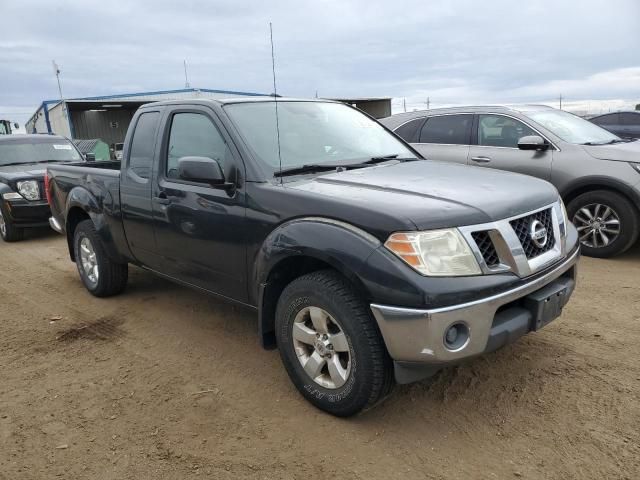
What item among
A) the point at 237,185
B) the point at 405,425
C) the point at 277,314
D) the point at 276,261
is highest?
the point at 237,185

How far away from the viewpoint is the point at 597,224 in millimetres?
5699

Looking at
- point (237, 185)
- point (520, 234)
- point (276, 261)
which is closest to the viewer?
point (520, 234)

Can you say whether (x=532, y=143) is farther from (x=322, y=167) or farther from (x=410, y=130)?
(x=322, y=167)

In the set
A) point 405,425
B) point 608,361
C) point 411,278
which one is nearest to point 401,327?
point 411,278

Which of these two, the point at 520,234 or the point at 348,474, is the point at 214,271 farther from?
the point at 520,234

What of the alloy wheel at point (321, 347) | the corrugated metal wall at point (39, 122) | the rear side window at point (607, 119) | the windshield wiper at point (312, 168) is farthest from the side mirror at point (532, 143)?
the corrugated metal wall at point (39, 122)

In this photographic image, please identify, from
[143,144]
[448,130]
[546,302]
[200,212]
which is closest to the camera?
[546,302]

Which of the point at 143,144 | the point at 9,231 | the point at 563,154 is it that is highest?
the point at 143,144

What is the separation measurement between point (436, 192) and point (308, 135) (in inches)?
47.5

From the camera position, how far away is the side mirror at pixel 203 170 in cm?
309

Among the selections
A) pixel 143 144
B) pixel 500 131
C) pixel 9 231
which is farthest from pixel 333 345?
pixel 9 231

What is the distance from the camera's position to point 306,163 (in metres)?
3.36

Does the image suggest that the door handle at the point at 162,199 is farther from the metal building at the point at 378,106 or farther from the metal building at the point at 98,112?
the metal building at the point at 378,106

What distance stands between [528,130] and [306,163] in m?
4.01
